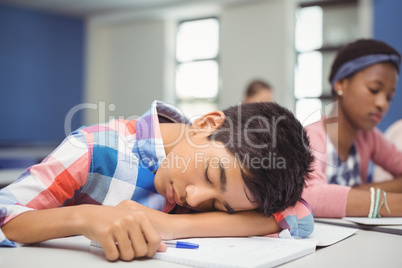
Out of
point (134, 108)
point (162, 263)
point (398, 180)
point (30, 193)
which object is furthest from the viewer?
point (134, 108)

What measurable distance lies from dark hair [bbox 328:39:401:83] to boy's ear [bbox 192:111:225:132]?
2.66 ft

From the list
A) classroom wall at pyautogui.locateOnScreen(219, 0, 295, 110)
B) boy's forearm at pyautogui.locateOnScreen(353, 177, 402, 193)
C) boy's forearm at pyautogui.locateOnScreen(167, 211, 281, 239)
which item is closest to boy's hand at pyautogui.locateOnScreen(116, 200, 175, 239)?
boy's forearm at pyautogui.locateOnScreen(167, 211, 281, 239)

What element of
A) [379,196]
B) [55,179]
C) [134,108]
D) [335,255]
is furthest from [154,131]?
[134,108]

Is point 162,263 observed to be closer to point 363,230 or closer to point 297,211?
point 297,211

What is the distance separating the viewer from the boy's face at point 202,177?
843mm

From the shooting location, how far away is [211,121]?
3.40 feet

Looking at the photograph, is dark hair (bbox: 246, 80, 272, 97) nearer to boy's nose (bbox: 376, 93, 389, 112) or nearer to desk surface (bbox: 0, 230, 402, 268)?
boy's nose (bbox: 376, 93, 389, 112)

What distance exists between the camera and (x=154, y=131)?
1027 mm

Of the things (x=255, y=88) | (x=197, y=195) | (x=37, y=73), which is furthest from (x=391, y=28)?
(x=37, y=73)

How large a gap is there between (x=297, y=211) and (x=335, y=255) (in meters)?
0.19

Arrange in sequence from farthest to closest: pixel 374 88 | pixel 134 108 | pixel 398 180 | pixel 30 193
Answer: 1. pixel 134 108
2. pixel 374 88
3. pixel 398 180
4. pixel 30 193

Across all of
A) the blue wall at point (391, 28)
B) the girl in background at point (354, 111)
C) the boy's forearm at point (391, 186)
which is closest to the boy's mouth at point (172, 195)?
the girl in background at point (354, 111)

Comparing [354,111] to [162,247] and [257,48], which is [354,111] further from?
[257,48]

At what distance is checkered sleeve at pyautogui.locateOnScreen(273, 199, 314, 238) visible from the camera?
2.95 feet
